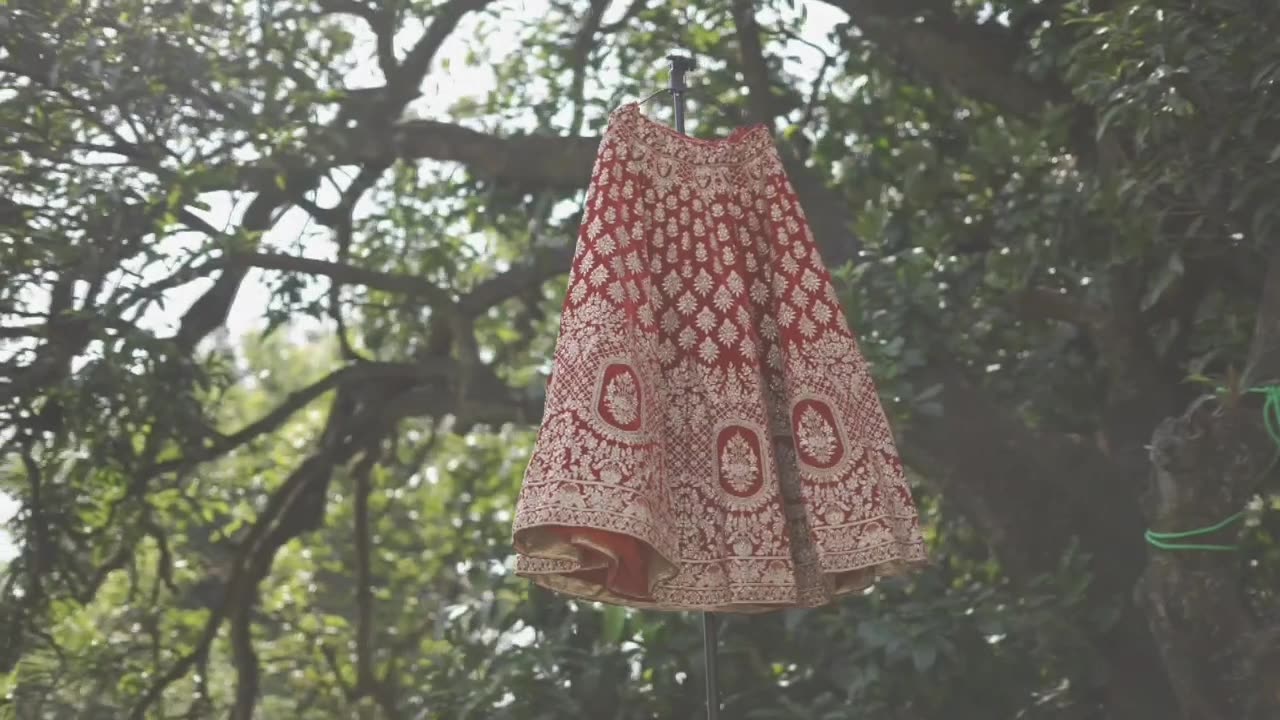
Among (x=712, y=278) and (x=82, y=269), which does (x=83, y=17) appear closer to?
(x=82, y=269)

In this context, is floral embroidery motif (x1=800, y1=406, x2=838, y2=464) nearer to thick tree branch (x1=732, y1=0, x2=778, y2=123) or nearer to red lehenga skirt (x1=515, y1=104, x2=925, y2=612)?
red lehenga skirt (x1=515, y1=104, x2=925, y2=612)

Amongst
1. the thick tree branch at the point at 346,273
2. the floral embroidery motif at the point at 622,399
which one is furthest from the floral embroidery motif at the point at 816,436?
the thick tree branch at the point at 346,273

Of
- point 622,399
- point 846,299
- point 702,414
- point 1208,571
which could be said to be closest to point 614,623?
point 846,299

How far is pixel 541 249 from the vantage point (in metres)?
4.50

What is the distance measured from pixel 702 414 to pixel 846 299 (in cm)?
167

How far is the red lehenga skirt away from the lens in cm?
196

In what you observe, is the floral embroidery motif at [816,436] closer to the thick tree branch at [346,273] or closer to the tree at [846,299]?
the tree at [846,299]

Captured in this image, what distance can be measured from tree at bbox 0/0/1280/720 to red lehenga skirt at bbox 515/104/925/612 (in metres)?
1.12

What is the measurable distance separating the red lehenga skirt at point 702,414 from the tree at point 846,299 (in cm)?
112

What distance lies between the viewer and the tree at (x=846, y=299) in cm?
323

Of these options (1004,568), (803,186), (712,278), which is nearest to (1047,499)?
(1004,568)

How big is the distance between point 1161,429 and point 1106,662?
0.82m

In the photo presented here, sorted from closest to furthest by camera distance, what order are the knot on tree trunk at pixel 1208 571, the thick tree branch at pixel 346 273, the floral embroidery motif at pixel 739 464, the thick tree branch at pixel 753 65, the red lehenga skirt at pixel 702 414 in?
the red lehenga skirt at pixel 702 414 < the floral embroidery motif at pixel 739 464 < the knot on tree trunk at pixel 1208 571 < the thick tree branch at pixel 346 273 < the thick tree branch at pixel 753 65

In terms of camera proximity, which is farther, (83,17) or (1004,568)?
(1004,568)
